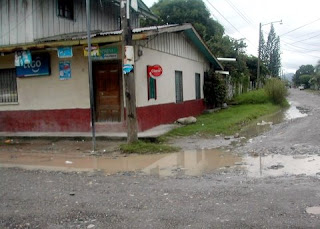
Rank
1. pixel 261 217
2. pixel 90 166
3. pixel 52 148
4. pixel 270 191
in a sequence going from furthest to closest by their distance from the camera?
pixel 52 148, pixel 90 166, pixel 270 191, pixel 261 217

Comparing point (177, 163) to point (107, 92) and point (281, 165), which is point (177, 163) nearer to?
point (281, 165)

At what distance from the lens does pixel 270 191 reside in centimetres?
548

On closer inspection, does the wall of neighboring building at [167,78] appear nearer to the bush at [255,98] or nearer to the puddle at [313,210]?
the bush at [255,98]

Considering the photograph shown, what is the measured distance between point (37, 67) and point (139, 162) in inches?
251

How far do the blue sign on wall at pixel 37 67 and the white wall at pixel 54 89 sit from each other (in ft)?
0.52

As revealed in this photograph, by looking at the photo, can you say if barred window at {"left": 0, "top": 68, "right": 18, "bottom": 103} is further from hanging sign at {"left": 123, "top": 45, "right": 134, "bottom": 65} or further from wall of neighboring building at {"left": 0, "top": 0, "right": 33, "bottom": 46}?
hanging sign at {"left": 123, "top": 45, "right": 134, "bottom": 65}

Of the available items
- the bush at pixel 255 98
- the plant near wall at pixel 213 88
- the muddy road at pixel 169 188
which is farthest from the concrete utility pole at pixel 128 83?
the bush at pixel 255 98

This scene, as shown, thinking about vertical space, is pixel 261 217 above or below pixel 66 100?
below

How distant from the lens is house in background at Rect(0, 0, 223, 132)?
11742mm

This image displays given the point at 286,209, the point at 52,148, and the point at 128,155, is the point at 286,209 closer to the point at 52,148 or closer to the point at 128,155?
the point at 128,155

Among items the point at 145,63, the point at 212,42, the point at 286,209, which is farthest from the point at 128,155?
the point at 212,42

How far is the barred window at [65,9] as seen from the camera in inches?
546

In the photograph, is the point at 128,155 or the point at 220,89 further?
the point at 220,89

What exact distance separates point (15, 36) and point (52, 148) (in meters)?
5.12
